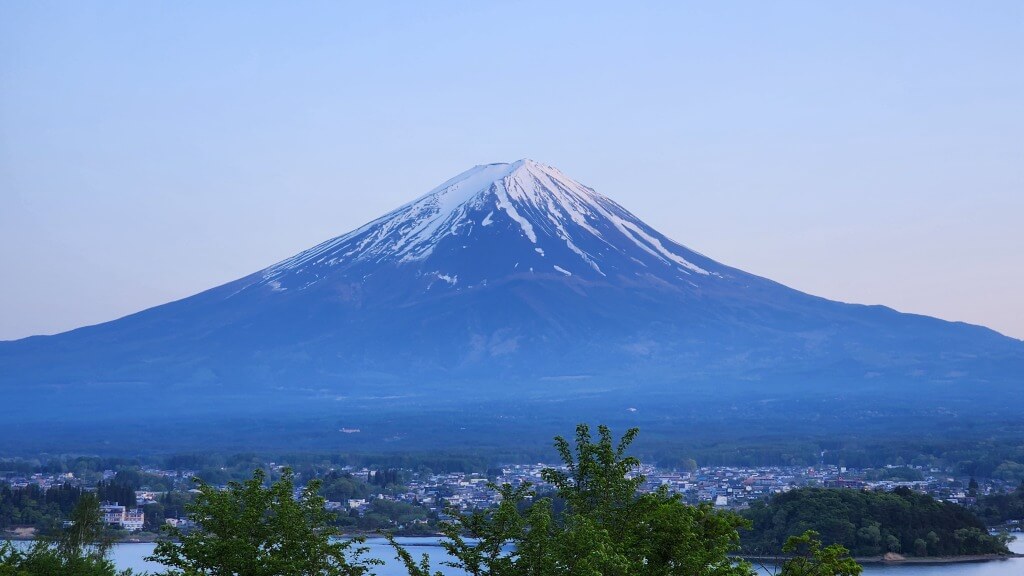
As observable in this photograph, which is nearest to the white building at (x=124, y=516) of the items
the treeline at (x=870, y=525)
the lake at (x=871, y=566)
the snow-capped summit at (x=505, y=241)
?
the lake at (x=871, y=566)

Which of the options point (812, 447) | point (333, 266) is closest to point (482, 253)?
point (333, 266)

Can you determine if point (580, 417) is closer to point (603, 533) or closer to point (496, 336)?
point (496, 336)

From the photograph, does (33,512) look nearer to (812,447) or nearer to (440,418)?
(812,447)

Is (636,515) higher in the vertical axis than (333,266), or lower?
lower

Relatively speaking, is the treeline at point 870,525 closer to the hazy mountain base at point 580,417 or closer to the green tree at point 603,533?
the green tree at point 603,533

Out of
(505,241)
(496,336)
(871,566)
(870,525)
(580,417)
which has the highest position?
(505,241)

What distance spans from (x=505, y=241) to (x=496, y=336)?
11949mm

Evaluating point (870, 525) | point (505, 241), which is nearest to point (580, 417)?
point (505, 241)

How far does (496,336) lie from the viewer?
176625mm

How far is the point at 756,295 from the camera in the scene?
584 feet

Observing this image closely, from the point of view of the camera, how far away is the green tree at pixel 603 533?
48.6ft

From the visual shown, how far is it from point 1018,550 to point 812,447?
48.8m

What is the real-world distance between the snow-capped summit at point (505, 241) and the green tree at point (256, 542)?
522ft

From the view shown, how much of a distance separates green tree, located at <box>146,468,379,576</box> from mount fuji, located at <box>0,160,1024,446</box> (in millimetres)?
134635
